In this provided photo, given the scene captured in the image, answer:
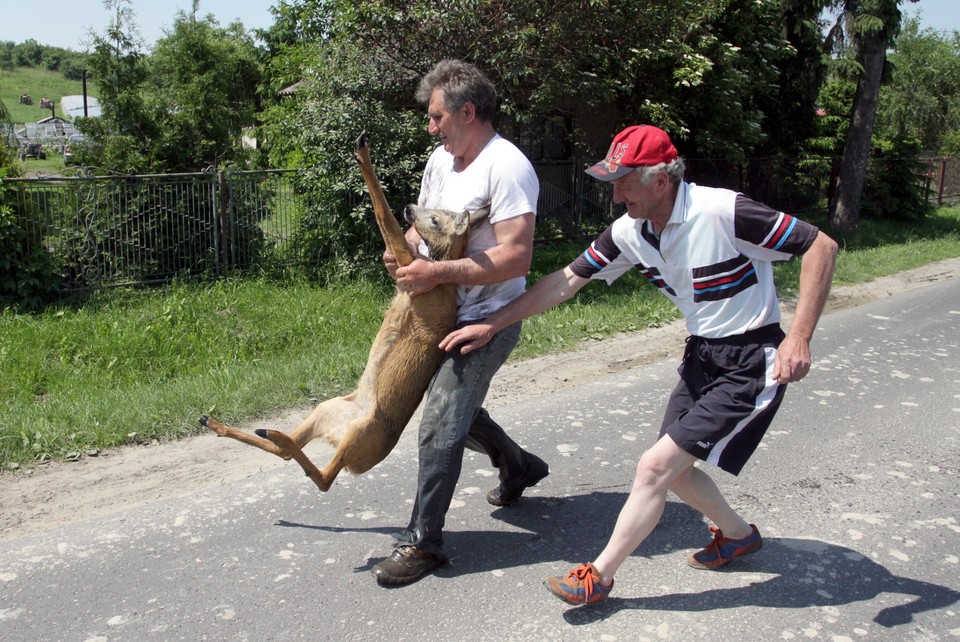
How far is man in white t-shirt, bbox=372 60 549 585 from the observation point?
3123 mm

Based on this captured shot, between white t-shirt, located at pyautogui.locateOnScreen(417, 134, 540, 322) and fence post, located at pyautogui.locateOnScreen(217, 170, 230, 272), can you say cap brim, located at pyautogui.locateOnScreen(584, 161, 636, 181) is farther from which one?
fence post, located at pyautogui.locateOnScreen(217, 170, 230, 272)

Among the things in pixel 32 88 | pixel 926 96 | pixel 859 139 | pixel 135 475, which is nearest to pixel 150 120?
pixel 135 475

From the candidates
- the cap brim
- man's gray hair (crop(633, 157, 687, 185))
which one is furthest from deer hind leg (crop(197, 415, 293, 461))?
man's gray hair (crop(633, 157, 687, 185))

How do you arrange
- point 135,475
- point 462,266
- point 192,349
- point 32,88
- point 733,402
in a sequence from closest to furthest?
point 733,402, point 462,266, point 135,475, point 192,349, point 32,88

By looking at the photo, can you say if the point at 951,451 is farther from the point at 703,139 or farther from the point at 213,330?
the point at 703,139

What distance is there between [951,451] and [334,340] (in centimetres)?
479

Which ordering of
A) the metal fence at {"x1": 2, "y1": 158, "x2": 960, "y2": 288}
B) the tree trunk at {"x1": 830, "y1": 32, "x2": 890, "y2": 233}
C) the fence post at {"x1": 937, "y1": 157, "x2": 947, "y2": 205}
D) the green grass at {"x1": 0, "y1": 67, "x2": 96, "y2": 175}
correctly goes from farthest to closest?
the green grass at {"x1": 0, "y1": 67, "x2": 96, "y2": 175} → the fence post at {"x1": 937, "y1": 157, "x2": 947, "y2": 205} → the tree trunk at {"x1": 830, "y1": 32, "x2": 890, "y2": 233} → the metal fence at {"x1": 2, "y1": 158, "x2": 960, "y2": 288}

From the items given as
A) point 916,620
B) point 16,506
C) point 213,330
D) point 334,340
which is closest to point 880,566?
point 916,620

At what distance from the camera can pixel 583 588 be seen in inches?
120

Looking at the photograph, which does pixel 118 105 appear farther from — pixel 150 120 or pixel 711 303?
pixel 711 303

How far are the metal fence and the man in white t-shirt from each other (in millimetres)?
6055

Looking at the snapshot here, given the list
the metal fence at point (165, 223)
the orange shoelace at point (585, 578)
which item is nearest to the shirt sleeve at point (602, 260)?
the orange shoelace at point (585, 578)

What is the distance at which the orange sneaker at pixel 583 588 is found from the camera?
120 inches

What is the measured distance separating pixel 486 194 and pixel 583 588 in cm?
155
